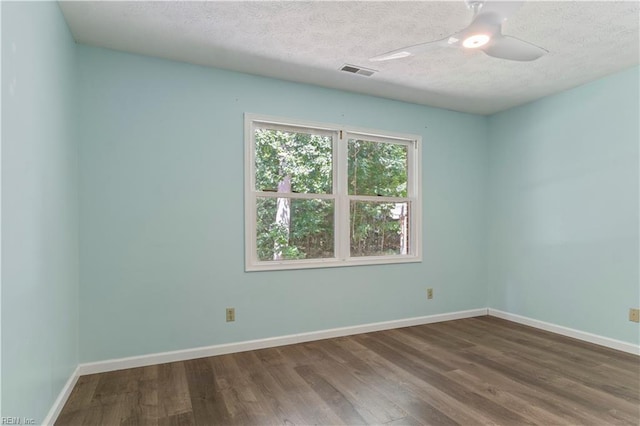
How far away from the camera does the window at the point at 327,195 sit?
3.26 meters

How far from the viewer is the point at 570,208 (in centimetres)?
350

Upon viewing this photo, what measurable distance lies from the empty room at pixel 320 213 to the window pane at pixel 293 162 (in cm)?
2

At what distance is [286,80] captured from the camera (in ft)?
10.8

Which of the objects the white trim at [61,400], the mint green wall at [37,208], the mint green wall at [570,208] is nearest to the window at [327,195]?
the mint green wall at [570,208]

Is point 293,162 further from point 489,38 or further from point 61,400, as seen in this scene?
point 61,400

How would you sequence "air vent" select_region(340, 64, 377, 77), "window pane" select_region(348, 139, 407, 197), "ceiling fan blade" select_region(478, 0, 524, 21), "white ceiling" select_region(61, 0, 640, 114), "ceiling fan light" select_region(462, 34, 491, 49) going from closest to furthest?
1. "ceiling fan blade" select_region(478, 0, 524, 21)
2. "ceiling fan light" select_region(462, 34, 491, 49)
3. "white ceiling" select_region(61, 0, 640, 114)
4. "air vent" select_region(340, 64, 377, 77)
5. "window pane" select_region(348, 139, 407, 197)

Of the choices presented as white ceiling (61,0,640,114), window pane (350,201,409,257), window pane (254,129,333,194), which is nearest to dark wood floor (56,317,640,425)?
window pane (350,201,409,257)

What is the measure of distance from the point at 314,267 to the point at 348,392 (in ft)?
4.32

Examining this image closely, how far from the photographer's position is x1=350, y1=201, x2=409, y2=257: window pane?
12.3 feet

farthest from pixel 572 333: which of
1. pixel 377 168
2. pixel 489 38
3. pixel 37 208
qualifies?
pixel 37 208

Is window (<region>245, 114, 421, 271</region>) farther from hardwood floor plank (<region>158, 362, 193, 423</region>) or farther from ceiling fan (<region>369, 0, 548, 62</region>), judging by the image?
ceiling fan (<region>369, 0, 548, 62</region>)

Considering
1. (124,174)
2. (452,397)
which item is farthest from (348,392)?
(124,174)

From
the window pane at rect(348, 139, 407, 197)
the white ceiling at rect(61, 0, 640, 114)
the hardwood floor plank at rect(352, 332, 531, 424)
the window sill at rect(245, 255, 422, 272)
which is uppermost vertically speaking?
the white ceiling at rect(61, 0, 640, 114)

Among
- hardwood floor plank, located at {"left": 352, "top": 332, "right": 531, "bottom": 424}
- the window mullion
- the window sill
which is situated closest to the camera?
hardwood floor plank, located at {"left": 352, "top": 332, "right": 531, "bottom": 424}
